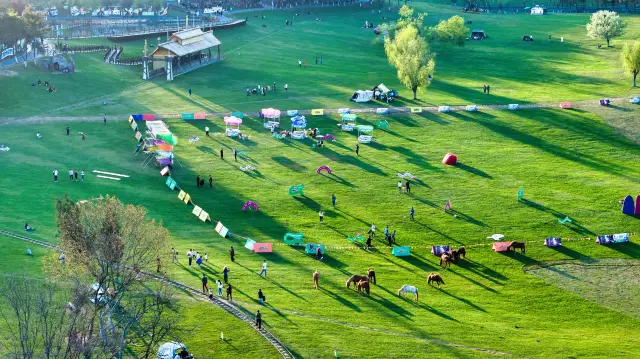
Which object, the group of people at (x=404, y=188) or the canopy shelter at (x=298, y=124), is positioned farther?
the canopy shelter at (x=298, y=124)

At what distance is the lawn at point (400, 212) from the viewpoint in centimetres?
6694

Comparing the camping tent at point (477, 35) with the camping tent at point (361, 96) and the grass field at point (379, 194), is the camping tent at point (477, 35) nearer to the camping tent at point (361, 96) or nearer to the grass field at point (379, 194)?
the grass field at point (379, 194)

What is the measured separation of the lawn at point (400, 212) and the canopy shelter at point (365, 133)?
122 cm

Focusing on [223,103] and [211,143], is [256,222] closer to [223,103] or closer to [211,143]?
[211,143]

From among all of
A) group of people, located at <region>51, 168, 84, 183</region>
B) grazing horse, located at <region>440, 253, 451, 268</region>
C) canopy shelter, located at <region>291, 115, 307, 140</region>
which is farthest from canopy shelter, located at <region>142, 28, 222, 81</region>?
grazing horse, located at <region>440, 253, 451, 268</region>

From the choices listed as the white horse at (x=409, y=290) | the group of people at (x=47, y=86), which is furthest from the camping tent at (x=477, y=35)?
the white horse at (x=409, y=290)

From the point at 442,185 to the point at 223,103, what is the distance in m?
45.9

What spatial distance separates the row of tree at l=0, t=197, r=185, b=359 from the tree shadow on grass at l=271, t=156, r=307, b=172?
4393cm

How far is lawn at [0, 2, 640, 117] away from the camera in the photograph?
440 ft

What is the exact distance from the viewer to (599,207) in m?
95.2

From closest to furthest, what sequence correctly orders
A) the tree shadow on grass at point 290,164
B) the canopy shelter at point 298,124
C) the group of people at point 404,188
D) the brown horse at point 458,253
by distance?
the brown horse at point 458,253 < the group of people at point 404,188 < the tree shadow on grass at point 290,164 < the canopy shelter at point 298,124

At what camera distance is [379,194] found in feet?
324


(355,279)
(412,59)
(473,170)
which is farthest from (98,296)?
(412,59)

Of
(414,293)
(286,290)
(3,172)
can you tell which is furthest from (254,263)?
(3,172)
